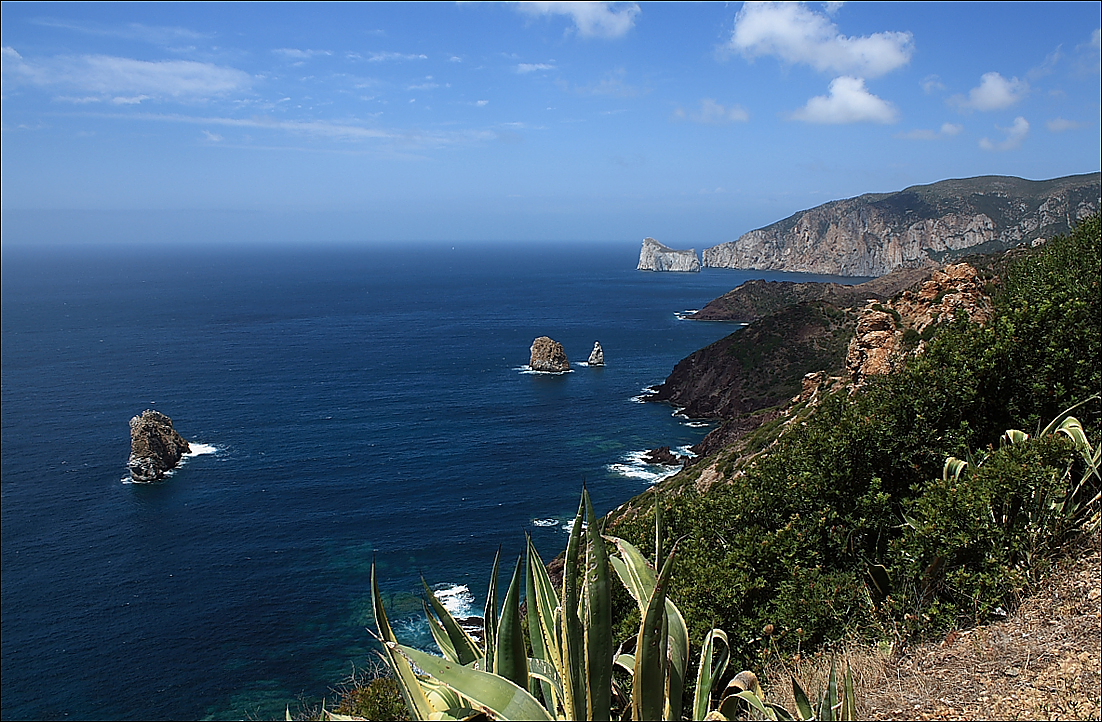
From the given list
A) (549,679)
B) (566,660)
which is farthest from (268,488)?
(566,660)

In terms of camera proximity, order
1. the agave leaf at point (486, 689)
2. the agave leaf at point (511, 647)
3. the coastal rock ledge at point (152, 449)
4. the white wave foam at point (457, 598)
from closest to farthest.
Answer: the agave leaf at point (486, 689)
the agave leaf at point (511, 647)
the white wave foam at point (457, 598)
the coastal rock ledge at point (152, 449)

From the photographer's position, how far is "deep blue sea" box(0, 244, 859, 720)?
30125 millimetres

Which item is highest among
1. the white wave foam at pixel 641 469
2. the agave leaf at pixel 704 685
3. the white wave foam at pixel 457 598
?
the agave leaf at pixel 704 685

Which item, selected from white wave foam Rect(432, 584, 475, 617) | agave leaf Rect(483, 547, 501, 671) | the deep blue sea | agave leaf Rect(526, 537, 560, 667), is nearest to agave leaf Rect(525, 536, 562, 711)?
agave leaf Rect(526, 537, 560, 667)

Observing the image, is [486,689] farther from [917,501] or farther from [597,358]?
[597,358]

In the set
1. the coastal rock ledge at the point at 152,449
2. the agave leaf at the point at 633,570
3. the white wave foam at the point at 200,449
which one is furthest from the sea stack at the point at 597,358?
the agave leaf at the point at 633,570

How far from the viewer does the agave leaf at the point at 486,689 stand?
239cm

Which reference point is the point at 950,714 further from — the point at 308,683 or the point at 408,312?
the point at 408,312

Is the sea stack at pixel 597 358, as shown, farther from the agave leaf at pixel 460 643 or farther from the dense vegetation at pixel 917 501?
the agave leaf at pixel 460 643

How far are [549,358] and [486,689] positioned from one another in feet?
255

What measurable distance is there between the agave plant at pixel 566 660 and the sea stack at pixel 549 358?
76.5 metres

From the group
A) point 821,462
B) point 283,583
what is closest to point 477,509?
point 283,583

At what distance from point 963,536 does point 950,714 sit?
1993 mm

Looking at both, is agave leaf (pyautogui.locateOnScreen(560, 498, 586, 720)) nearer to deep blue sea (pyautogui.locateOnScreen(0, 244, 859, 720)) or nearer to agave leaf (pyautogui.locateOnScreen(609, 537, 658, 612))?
agave leaf (pyautogui.locateOnScreen(609, 537, 658, 612))
